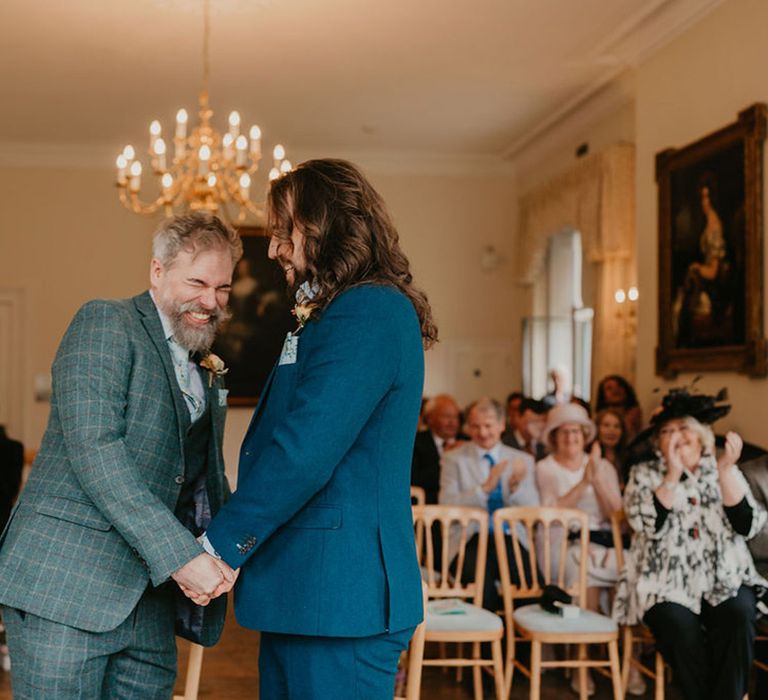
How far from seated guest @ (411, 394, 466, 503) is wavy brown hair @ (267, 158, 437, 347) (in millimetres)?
4645

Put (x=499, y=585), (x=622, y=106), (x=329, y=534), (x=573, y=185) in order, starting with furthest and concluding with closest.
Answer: (x=573, y=185) < (x=622, y=106) < (x=499, y=585) < (x=329, y=534)

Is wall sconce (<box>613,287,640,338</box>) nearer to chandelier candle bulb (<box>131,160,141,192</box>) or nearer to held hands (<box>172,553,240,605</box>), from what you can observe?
chandelier candle bulb (<box>131,160,141,192</box>)

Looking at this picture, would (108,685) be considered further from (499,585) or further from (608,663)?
(499,585)

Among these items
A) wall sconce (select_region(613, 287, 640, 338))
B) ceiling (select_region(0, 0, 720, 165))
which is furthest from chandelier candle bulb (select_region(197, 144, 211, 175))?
wall sconce (select_region(613, 287, 640, 338))

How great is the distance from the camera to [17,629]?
229cm

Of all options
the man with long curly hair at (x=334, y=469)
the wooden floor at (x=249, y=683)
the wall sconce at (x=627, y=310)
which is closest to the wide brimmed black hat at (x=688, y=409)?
the wooden floor at (x=249, y=683)

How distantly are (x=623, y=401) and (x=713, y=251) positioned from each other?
1512 millimetres

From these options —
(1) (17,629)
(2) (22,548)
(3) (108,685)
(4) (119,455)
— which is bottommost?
(3) (108,685)

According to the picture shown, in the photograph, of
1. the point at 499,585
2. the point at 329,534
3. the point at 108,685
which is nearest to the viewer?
the point at 329,534

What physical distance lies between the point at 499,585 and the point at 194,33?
14.4ft

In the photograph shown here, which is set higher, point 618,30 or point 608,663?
point 618,30

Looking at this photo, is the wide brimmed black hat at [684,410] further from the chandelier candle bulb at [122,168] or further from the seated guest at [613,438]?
the chandelier candle bulb at [122,168]

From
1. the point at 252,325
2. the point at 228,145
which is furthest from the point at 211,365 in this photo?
the point at 252,325

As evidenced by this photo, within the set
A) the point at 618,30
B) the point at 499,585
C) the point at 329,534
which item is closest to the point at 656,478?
the point at 499,585
